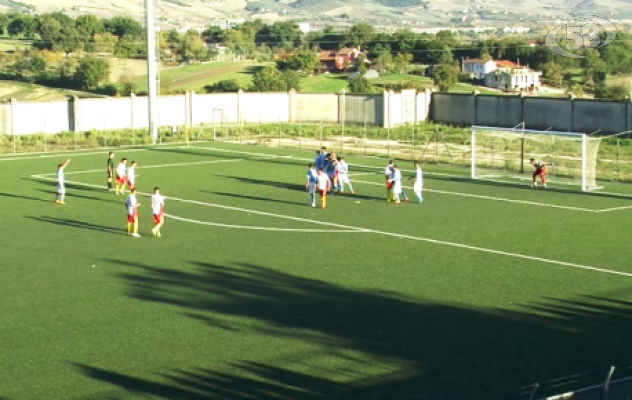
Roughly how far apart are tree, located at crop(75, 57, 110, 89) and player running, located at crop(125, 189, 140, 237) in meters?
71.0

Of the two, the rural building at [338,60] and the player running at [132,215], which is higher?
the rural building at [338,60]

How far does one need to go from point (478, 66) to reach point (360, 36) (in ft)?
96.6

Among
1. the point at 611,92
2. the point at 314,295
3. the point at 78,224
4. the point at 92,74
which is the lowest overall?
the point at 314,295

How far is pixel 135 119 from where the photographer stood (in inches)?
2591

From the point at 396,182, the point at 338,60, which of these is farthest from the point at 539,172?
the point at 338,60

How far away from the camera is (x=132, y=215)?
1171 inches

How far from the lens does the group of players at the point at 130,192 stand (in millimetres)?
29500

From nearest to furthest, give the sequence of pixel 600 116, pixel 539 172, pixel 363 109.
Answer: pixel 539 172
pixel 600 116
pixel 363 109

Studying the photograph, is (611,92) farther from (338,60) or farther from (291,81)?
(338,60)

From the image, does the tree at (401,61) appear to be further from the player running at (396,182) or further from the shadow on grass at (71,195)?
the player running at (396,182)

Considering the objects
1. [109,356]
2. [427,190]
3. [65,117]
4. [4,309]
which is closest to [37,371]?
[109,356]

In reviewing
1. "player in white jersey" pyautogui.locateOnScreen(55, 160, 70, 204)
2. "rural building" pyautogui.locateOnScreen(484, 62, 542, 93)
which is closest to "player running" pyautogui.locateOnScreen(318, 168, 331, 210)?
"player in white jersey" pyautogui.locateOnScreen(55, 160, 70, 204)

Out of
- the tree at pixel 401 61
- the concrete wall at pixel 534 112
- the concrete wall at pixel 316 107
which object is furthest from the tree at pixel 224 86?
the concrete wall at pixel 534 112

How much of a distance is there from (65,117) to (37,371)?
4692 centimetres
